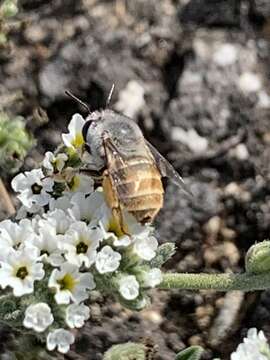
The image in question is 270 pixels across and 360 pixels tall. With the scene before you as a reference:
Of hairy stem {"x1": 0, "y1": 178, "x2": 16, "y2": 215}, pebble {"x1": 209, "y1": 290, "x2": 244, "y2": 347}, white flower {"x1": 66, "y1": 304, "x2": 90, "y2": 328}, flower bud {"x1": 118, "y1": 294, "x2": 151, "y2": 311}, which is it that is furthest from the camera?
hairy stem {"x1": 0, "y1": 178, "x2": 16, "y2": 215}

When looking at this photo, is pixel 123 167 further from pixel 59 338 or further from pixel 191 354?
pixel 191 354

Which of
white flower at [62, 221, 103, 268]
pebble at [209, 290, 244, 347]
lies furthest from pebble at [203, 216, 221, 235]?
white flower at [62, 221, 103, 268]

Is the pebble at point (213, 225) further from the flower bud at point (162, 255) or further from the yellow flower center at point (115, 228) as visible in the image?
the yellow flower center at point (115, 228)

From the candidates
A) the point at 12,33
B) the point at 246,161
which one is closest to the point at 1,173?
the point at 12,33

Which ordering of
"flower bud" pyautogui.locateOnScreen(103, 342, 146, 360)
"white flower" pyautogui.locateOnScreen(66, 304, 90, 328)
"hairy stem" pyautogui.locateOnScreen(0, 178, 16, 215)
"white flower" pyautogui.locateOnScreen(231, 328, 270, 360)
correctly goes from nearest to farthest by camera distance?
1. "white flower" pyautogui.locateOnScreen(66, 304, 90, 328)
2. "white flower" pyautogui.locateOnScreen(231, 328, 270, 360)
3. "flower bud" pyautogui.locateOnScreen(103, 342, 146, 360)
4. "hairy stem" pyautogui.locateOnScreen(0, 178, 16, 215)

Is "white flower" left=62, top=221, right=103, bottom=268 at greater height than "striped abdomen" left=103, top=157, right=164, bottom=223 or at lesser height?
lesser

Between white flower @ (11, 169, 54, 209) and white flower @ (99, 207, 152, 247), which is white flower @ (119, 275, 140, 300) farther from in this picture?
white flower @ (11, 169, 54, 209)

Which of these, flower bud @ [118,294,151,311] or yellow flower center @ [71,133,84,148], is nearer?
flower bud @ [118,294,151,311]
